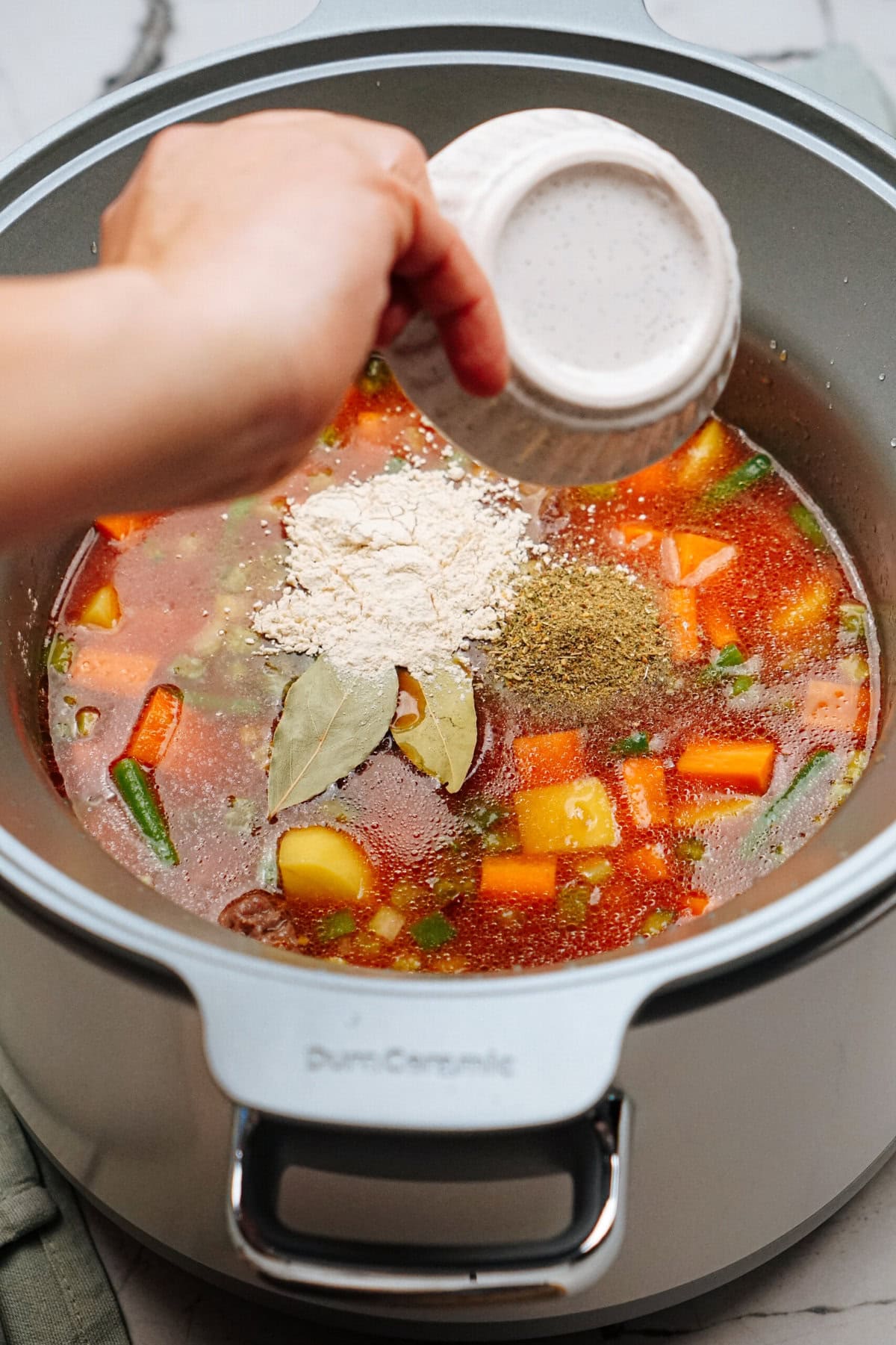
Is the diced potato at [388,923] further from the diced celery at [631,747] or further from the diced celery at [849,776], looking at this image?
the diced celery at [849,776]

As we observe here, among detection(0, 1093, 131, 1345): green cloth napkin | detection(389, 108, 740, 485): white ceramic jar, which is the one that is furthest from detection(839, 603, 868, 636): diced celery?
detection(0, 1093, 131, 1345): green cloth napkin

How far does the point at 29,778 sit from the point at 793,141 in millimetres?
836

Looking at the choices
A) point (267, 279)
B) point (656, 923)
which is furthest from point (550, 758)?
point (267, 279)

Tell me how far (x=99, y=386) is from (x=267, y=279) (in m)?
0.09

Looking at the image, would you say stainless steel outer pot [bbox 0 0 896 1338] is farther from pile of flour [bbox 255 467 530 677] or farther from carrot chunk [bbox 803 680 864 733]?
pile of flour [bbox 255 467 530 677]

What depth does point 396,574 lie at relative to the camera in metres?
1.04

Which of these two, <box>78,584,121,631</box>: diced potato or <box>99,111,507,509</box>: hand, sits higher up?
<box>99,111,507,509</box>: hand

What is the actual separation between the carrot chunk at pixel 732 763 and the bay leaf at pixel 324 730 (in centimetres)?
25

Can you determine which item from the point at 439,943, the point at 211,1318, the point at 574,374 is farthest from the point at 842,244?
the point at 211,1318

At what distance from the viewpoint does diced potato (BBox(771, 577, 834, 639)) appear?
108cm

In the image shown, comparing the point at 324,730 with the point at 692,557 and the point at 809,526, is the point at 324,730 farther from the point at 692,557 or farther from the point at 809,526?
the point at 809,526

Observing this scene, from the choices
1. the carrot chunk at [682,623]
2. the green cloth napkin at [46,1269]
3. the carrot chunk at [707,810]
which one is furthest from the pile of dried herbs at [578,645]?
the green cloth napkin at [46,1269]

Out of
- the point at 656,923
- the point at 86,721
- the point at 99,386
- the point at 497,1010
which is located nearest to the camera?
the point at 99,386

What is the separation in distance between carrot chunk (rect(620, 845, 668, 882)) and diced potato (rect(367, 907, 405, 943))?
7.1 inches
